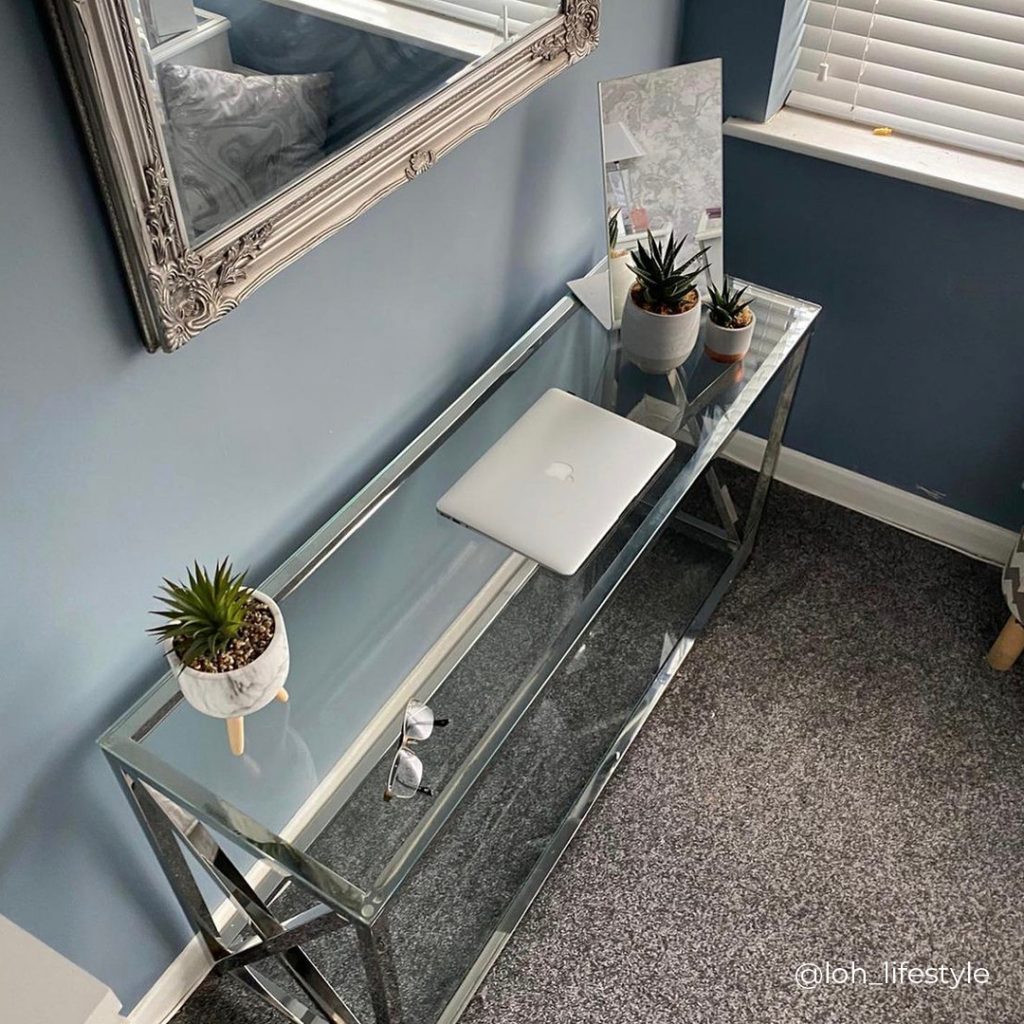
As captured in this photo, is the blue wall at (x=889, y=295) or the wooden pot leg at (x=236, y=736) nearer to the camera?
the wooden pot leg at (x=236, y=736)

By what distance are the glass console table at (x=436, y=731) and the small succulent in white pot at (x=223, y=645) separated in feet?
0.34

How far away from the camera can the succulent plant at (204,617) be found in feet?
3.47

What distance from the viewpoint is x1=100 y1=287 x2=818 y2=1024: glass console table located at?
1.13 metres

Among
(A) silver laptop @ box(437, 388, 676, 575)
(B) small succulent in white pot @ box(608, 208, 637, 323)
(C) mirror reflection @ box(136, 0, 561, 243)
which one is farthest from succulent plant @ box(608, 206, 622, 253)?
(C) mirror reflection @ box(136, 0, 561, 243)

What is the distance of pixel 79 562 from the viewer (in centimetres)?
104

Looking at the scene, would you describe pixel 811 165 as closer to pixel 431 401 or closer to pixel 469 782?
pixel 431 401

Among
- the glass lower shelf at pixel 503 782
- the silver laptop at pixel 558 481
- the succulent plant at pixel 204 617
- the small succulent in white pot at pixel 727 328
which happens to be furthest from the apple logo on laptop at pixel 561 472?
the succulent plant at pixel 204 617

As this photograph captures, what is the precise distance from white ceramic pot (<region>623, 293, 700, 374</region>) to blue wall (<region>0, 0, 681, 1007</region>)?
183 millimetres

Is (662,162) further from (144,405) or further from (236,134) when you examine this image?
(144,405)

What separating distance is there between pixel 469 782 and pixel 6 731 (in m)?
0.47

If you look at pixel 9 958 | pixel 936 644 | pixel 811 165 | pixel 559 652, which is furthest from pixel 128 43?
pixel 936 644

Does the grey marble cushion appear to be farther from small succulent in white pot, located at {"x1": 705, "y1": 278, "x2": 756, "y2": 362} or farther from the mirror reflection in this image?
small succulent in white pot, located at {"x1": 705, "y1": 278, "x2": 756, "y2": 362}

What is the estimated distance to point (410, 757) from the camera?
1.18 meters

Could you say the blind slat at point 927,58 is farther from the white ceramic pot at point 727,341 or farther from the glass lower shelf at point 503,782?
the glass lower shelf at point 503,782
